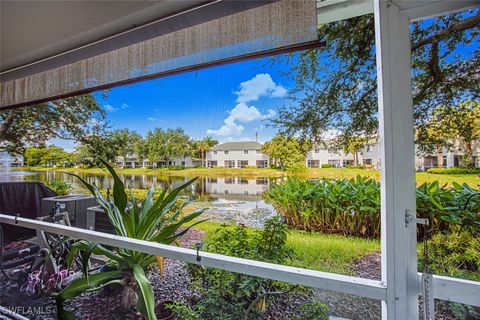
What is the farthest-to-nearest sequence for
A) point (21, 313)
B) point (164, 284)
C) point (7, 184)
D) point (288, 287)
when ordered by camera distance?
1. point (7, 184)
2. point (21, 313)
3. point (164, 284)
4. point (288, 287)

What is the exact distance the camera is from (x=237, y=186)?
1.37m

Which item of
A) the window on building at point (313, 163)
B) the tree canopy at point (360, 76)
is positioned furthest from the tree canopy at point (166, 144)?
the window on building at point (313, 163)

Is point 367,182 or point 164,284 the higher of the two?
point 367,182

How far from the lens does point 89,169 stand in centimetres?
203

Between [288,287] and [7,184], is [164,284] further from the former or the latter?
[7,184]

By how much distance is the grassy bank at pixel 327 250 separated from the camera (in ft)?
3.66

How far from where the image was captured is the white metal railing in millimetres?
738

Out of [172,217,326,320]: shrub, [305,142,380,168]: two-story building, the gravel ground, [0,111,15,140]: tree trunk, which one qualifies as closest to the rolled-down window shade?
[305,142,380,168]: two-story building

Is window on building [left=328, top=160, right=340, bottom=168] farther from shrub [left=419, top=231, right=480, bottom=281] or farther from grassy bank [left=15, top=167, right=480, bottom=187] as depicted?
shrub [left=419, top=231, right=480, bottom=281]

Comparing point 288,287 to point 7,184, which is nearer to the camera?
point 288,287

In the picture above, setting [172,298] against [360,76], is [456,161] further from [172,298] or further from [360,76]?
[172,298]

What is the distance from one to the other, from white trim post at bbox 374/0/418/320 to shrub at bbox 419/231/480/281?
15cm

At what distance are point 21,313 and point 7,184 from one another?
1.41 metres

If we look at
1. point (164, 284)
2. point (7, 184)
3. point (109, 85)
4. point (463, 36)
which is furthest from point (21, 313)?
point (463, 36)
